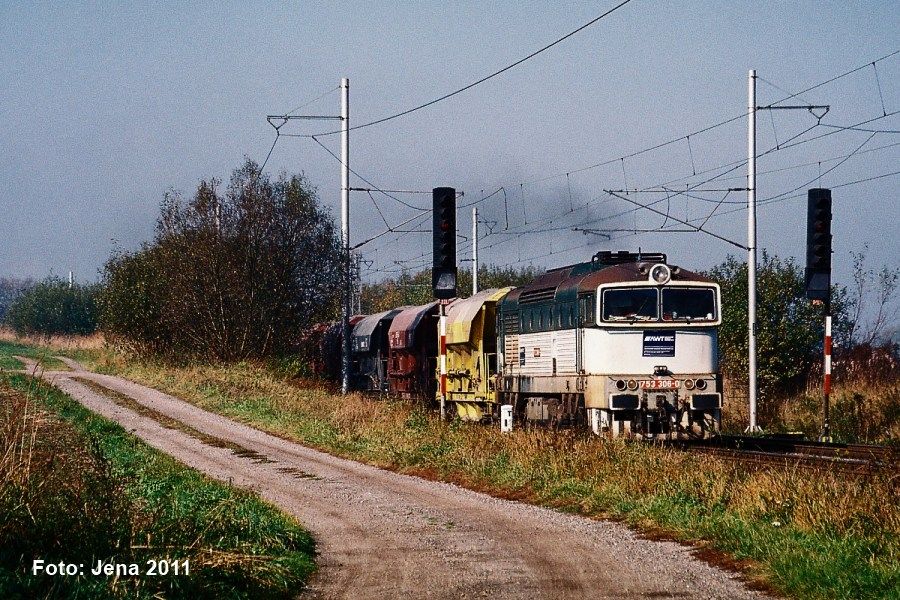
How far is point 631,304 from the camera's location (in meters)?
23.6

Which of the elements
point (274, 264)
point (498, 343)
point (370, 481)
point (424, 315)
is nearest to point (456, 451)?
point (370, 481)

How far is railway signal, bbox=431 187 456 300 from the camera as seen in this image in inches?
941

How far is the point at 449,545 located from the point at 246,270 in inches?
1255

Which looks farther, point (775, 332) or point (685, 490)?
point (775, 332)

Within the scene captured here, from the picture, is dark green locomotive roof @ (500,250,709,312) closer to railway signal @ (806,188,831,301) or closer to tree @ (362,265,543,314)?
railway signal @ (806,188,831,301)

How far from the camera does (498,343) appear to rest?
96.6ft

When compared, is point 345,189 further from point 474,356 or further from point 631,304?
point 631,304

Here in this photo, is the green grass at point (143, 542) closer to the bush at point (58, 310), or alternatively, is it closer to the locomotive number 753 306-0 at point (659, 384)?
the locomotive number 753 306-0 at point (659, 384)

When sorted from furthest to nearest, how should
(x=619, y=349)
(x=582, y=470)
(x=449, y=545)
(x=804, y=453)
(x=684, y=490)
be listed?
1. (x=619, y=349)
2. (x=804, y=453)
3. (x=582, y=470)
4. (x=684, y=490)
5. (x=449, y=545)

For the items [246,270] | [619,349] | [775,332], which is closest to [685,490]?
[619,349]

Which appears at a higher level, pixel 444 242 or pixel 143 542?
pixel 444 242

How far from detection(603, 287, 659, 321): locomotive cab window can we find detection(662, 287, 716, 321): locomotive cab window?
25 cm

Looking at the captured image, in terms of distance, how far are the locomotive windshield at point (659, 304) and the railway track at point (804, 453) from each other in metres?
2.57

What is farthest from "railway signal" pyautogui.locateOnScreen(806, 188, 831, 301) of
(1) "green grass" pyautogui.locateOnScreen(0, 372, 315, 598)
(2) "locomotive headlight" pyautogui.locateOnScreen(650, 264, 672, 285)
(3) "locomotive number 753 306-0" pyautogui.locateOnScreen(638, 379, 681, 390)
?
(1) "green grass" pyautogui.locateOnScreen(0, 372, 315, 598)
